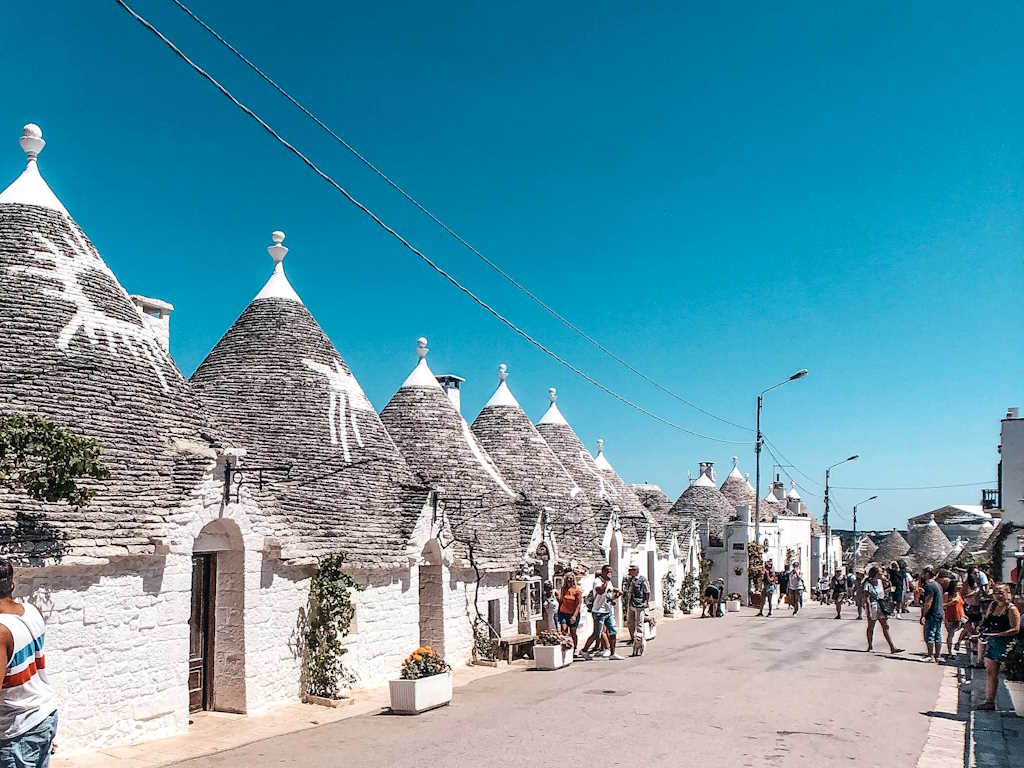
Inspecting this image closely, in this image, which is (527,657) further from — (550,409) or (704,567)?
(704,567)

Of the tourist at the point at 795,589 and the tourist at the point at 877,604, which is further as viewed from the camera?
the tourist at the point at 795,589

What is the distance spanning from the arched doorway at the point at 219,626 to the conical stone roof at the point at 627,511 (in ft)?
51.8

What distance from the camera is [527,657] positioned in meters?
17.3

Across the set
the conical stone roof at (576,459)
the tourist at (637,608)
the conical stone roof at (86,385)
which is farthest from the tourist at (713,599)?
the conical stone roof at (86,385)

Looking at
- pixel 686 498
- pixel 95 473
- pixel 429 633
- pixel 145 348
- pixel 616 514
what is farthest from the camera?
pixel 686 498

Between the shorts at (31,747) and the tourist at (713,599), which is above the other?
the shorts at (31,747)

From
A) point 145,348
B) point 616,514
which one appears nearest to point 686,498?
point 616,514

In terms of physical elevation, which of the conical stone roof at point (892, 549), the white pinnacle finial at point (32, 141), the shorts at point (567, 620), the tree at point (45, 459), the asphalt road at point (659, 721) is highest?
the white pinnacle finial at point (32, 141)

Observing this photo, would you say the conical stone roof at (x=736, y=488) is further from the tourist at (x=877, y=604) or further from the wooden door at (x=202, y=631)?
the wooden door at (x=202, y=631)

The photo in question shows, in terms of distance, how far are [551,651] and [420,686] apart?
4.59 metres

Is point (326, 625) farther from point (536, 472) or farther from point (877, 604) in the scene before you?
point (536, 472)

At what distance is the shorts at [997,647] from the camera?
1110 centimetres

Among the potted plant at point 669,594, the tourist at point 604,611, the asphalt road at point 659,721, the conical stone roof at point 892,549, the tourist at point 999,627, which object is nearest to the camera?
the asphalt road at point 659,721

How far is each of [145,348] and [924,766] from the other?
9441 millimetres
